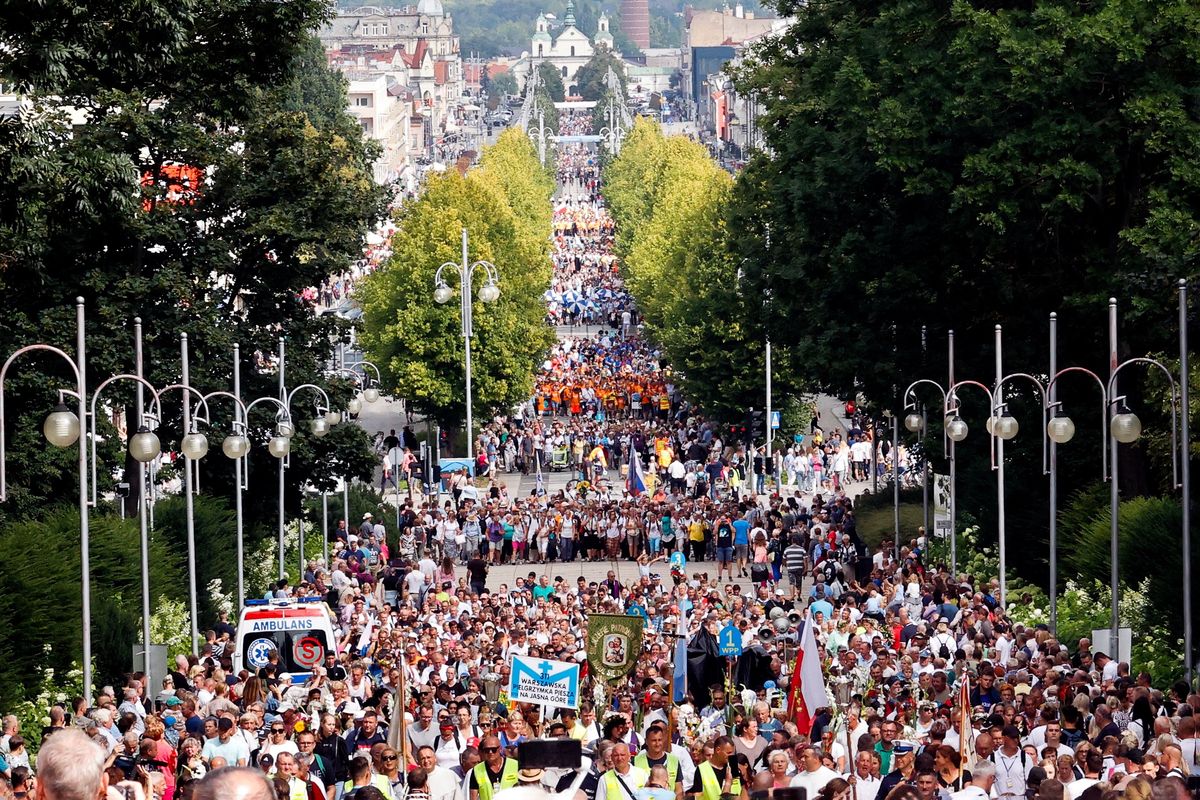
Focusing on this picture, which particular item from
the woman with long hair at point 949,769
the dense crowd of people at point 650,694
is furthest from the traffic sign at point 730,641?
the woman with long hair at point 949,769

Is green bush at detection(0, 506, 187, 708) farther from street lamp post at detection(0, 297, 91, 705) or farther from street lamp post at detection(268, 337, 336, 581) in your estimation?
street lamp post at detection(268, 337, 336, 581)

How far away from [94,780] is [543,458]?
196 ft

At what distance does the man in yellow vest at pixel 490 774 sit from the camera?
17.3 metres

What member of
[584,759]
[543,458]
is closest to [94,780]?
[584,759]

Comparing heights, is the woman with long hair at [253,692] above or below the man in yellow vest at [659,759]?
below

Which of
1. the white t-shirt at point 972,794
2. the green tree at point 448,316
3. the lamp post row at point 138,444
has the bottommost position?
the white t-shirt at point 972,794

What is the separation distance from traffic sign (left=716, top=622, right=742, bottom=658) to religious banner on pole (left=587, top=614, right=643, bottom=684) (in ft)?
11.4

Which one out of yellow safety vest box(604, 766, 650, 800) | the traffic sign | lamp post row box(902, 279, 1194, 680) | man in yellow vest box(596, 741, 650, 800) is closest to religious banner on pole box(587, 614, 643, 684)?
the traffic sign

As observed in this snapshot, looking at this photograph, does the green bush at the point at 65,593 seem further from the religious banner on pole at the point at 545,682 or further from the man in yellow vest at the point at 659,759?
the man in yellow vest at the point at 659,759

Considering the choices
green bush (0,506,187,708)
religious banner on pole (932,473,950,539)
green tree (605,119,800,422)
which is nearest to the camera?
green bush (0,506,187,708)

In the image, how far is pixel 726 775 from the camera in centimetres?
1859

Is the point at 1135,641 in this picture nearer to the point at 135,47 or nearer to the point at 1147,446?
the point at 1147,446

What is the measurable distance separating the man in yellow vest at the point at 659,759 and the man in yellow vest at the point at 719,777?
0.54 ft

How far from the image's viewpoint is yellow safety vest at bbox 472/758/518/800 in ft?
56.6
